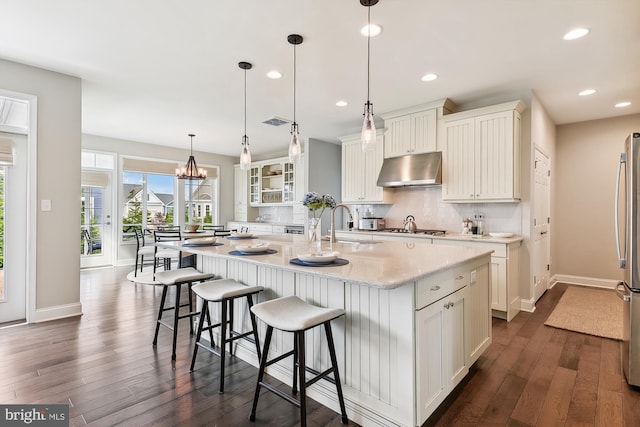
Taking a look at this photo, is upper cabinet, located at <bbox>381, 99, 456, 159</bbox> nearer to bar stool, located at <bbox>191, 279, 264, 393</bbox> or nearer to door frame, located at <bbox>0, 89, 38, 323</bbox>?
bar stool, located at <bbox>191, 279, 264, 393</bbox>

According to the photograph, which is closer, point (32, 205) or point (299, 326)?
point (299, 326)

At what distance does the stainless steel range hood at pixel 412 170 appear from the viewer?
4.22m

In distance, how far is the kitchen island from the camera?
1599 millimetres

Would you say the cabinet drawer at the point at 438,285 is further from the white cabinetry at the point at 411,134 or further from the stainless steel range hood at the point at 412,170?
the white cabinetry at the point at 411,134

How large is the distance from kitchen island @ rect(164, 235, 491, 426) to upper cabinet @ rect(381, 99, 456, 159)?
7.79 feet

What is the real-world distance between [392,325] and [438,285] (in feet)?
1.18

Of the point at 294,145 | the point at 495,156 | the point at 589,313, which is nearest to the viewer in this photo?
the point at 294,145

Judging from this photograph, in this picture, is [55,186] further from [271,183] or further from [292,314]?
[271,183]

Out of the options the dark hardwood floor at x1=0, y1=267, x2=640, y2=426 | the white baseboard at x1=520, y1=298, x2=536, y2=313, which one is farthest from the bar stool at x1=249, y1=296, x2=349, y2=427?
the white baseboard at x1=520, y1=298, x2=536, y2=313

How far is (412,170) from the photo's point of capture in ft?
14.5

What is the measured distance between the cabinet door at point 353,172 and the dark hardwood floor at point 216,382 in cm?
282

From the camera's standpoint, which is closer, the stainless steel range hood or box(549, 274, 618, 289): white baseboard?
the stainless steel range hood

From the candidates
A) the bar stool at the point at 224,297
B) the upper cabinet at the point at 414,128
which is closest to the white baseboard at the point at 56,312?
the bar stool at the point at 224,297

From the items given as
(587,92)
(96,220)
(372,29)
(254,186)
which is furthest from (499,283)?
(96,220)
